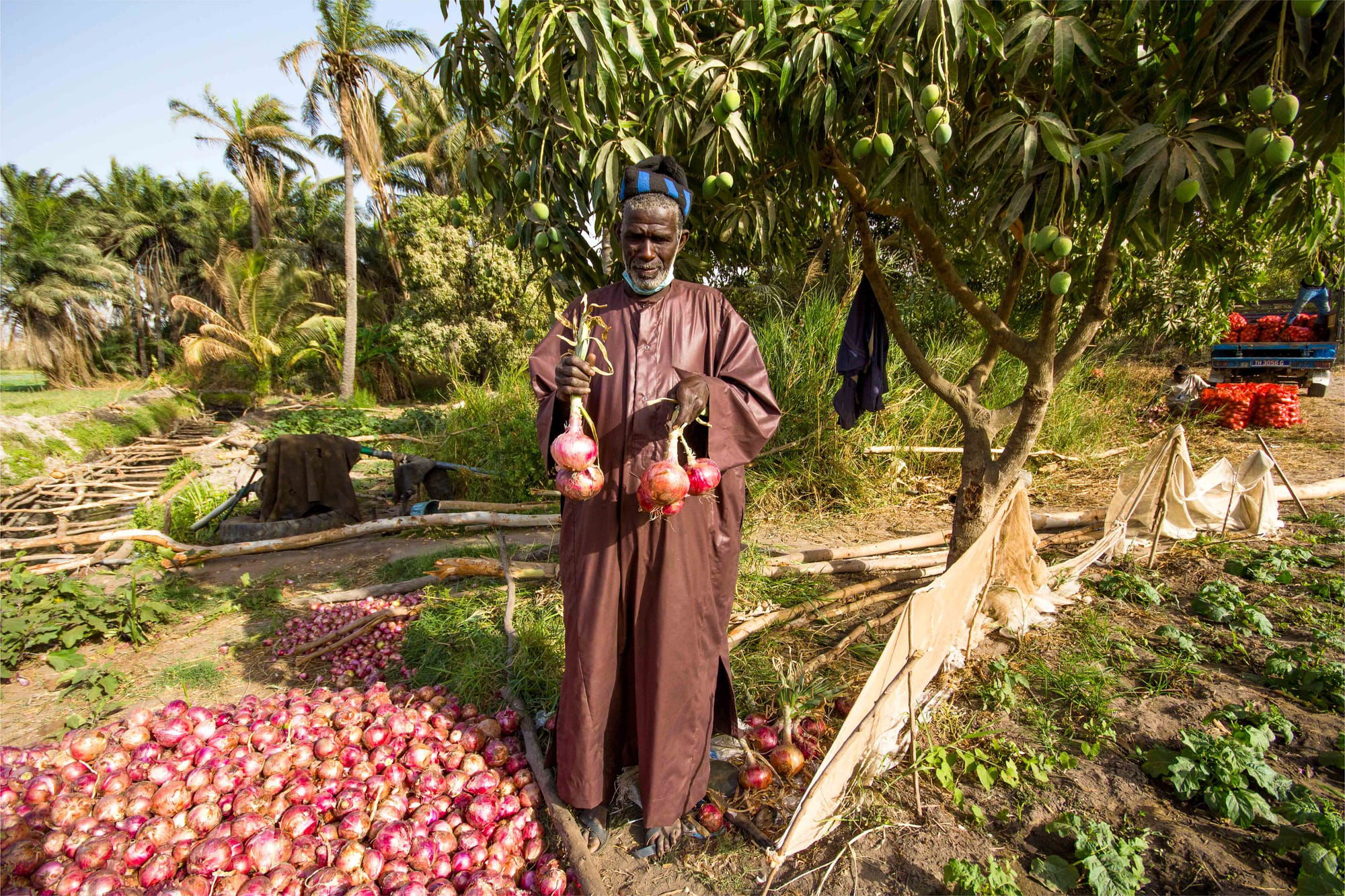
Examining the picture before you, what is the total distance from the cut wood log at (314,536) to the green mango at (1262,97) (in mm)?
4734

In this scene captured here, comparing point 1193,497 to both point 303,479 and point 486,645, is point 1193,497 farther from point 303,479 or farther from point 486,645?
point 303,479

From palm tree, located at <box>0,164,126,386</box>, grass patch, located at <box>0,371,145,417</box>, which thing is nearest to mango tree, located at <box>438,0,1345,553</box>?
grass patch, located at <box>0,371,145,417</box>

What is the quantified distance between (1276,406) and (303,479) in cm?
1123

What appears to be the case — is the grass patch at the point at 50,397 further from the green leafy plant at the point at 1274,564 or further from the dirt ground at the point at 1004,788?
the green leafy plant at the point at 1274,564

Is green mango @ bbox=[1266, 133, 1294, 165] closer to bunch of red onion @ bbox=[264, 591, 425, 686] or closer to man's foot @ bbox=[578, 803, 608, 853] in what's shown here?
man's foot @ bbox=[578, 803, 608, 853]

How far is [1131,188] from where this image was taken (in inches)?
81.0

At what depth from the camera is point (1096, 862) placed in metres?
1.82

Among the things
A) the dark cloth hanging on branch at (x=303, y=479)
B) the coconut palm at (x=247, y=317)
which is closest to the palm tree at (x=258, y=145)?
the coconut palm at (x=247, y=317)

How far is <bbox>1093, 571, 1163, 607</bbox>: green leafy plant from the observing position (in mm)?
3506

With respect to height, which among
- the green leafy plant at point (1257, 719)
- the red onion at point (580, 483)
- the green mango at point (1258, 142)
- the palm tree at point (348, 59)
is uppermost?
the palm tree at point (348, 59)

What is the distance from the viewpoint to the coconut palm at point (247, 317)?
1659 centimetres

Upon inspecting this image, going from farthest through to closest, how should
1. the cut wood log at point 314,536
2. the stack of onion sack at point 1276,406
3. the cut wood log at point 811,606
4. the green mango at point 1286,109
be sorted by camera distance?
1. the stack of onion sack at point 1276,406
2. the cut wood log at point 314,536
3. the cut wood log at point 811,606
4. the green mango at point 1286,109

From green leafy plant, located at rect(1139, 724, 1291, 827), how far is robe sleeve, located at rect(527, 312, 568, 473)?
2327 mm

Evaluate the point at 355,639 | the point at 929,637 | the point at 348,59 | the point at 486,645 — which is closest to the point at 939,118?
the point at 929,637
